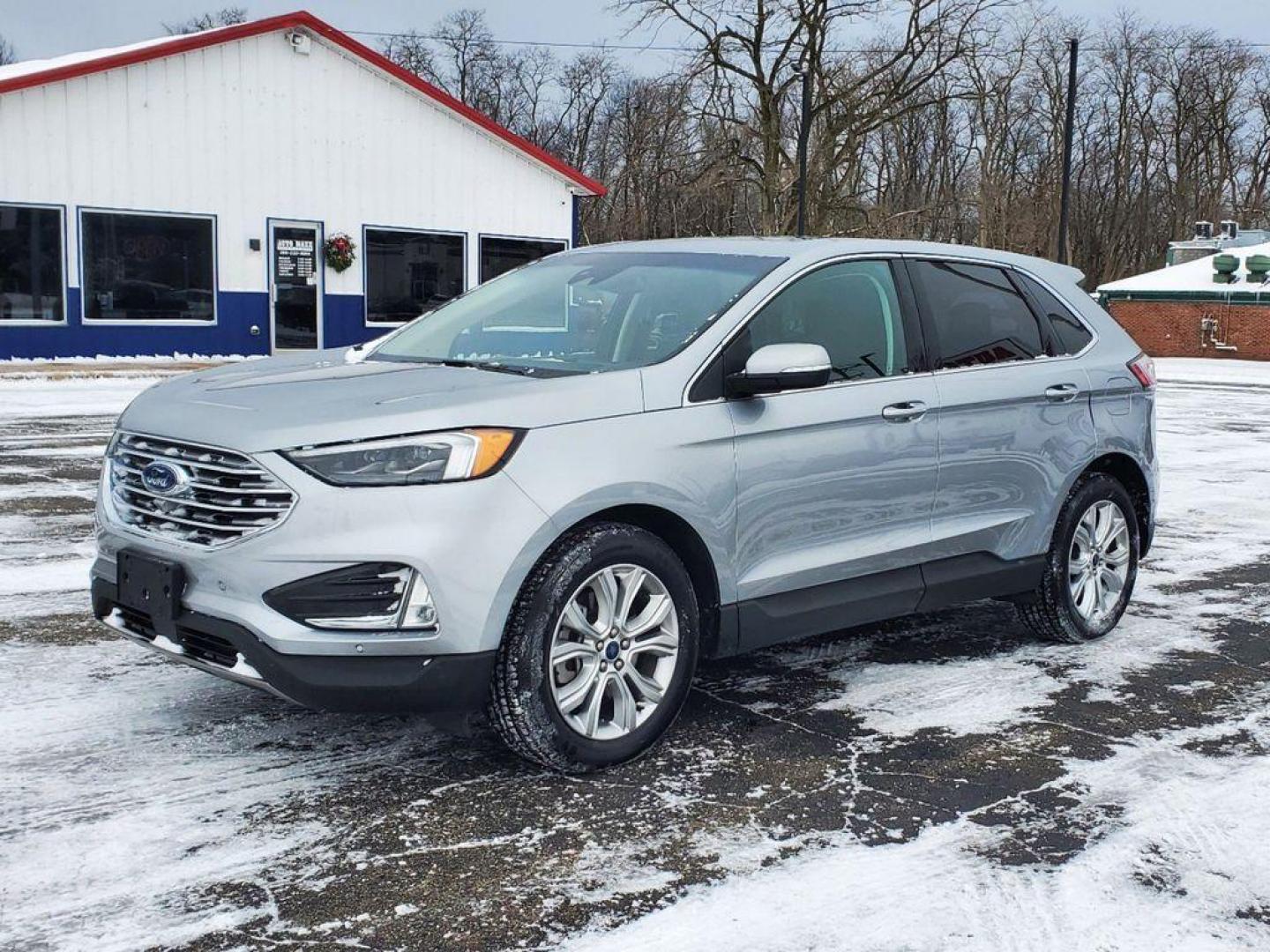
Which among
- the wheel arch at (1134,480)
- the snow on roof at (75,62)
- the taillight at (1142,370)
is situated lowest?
the wheel arch at (1134,480)

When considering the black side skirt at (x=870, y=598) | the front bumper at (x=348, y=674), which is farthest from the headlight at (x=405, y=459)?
the black side skirt at (x=870, y=598)

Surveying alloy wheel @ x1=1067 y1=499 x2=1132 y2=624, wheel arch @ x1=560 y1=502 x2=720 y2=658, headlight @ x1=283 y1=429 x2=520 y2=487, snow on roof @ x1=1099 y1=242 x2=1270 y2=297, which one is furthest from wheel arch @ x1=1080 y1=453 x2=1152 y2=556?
snow on roof @ x1=1099 y1=242 x2=1270 y2=297

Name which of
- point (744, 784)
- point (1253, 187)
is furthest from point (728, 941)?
point (1253, 187)

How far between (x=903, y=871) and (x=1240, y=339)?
3878cm

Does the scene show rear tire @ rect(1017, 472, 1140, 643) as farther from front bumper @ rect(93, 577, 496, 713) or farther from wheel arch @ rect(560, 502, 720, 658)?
front bumper @ rect(93, 577, 496, 713)

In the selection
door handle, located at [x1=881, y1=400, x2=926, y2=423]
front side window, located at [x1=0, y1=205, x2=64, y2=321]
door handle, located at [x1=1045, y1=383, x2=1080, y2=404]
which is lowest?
door handle, located at [x1=881, y1=400, x2=926, y2=423]

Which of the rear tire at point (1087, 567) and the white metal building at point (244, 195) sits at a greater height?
the white metal building at point (244, 195)

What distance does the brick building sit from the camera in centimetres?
3859

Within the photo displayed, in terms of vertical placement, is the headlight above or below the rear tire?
above

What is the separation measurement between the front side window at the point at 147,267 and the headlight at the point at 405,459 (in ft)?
67.0

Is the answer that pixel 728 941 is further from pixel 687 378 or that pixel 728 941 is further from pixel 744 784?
pixel 687 378

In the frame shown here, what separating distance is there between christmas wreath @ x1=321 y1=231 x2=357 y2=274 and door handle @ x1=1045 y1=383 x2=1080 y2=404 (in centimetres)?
2107

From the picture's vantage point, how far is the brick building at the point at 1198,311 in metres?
38.6

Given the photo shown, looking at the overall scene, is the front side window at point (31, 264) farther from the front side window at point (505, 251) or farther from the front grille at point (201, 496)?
the front grille at point (201, 496)
